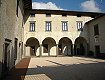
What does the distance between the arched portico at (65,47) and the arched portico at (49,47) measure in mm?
1443

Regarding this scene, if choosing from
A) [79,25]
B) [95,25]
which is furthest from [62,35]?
[95,25]

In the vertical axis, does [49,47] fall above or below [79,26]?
below

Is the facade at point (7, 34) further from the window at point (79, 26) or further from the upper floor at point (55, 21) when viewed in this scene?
the window at point (79, 26)

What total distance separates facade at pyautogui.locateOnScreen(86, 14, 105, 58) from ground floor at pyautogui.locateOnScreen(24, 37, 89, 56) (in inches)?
81.5

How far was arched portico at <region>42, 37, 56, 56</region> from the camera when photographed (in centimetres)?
2981

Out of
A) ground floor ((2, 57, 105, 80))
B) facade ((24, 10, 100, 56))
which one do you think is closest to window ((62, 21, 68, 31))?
facade ((24, 10, 100, 56))

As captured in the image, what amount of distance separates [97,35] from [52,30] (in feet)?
26.2

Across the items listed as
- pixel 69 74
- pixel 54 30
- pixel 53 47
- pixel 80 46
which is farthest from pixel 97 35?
pixel 69 74

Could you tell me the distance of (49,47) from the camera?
3006cm

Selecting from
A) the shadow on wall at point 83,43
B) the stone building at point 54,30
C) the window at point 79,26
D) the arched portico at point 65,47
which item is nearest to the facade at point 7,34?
the stone building at point 54,30

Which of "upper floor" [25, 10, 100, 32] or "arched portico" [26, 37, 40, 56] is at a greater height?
"upper floor" [25, 10, 100, 32]

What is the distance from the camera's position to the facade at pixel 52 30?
27.5 metres

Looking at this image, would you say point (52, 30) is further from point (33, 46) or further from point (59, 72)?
point (59, 72)

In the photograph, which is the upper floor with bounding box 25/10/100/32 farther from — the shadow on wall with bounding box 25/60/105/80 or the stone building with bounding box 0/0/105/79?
the shadow on wall with bounding box 25/60/105/80
